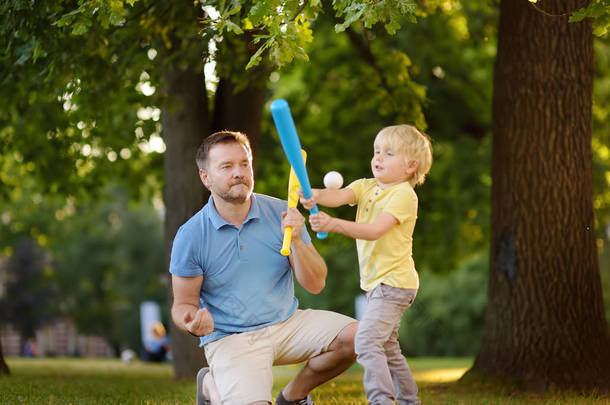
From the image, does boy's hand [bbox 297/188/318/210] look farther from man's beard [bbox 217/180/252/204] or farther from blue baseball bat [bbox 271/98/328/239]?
man's beard [bbox 217/180/252/204]

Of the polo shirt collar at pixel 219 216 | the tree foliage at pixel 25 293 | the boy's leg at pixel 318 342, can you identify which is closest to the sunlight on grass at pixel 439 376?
the boy's leg at pixel 318 342

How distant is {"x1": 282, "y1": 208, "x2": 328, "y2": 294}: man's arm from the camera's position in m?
4.14

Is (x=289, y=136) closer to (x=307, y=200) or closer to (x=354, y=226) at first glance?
(x=307, y=200)

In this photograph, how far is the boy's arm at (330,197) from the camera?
4.21 metres

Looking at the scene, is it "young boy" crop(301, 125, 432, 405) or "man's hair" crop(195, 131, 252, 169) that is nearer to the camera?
"young boy" crop(301, 125, 432, 405)

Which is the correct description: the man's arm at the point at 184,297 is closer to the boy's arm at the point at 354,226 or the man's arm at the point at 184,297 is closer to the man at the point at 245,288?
the man at the point at 245,288

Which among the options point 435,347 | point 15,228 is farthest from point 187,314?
point 435,347

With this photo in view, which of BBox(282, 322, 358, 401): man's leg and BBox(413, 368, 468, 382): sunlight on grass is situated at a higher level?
BBox(282, 322, 358, 401): man's leg

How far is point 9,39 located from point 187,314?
3.75 m

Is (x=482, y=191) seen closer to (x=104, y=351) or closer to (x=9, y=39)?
(x=9, y=39)

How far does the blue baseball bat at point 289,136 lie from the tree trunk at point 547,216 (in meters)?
3.24

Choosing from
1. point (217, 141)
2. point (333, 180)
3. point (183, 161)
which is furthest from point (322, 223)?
point (183, 161)

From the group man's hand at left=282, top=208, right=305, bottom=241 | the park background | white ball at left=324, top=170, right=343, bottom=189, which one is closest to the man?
man's hand at left=282, top=208, right=305, bottom=241

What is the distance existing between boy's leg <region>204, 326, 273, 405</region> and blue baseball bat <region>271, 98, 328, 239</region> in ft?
2.68
